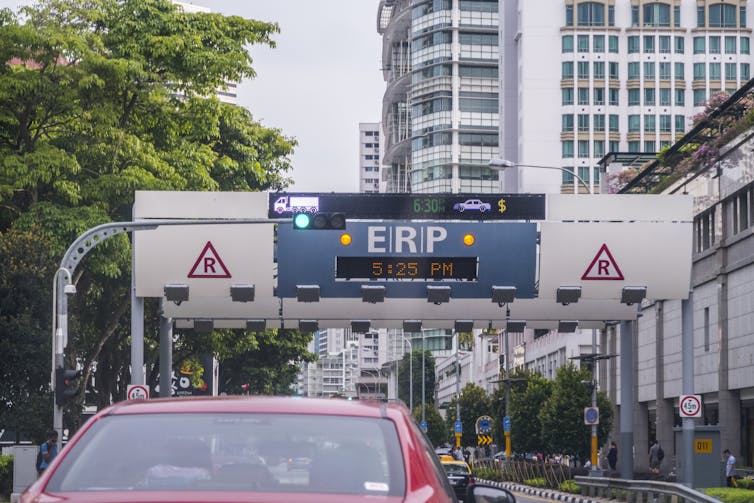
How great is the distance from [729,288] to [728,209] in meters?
2.65

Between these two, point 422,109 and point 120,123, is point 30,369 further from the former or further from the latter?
point 422,109

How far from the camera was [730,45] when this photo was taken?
115375 mm

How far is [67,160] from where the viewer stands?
35.2 metres

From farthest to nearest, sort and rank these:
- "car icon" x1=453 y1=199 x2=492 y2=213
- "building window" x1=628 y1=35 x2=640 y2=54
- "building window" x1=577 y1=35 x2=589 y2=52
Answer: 1. "building window" x1=577 y1=35 x2=589 y2=52
2. "building window" x1=628 y1=35 x2=640 y2=54
3. "car icon" x1=453 y1=199 x2=492 y2=213

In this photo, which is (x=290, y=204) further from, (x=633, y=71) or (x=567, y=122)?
(x=633, y=71)

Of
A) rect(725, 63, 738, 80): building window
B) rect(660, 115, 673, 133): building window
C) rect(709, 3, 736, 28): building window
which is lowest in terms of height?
rect(660, 115, 673, 133): building window

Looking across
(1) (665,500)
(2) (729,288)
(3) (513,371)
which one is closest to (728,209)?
(2) (729,288)

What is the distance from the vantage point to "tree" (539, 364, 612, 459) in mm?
58031

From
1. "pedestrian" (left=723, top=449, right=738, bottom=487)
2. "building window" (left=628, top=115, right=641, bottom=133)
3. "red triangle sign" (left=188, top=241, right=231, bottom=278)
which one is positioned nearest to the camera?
"red triangle sign" (left=188, top=241, right=231, bottom=278)

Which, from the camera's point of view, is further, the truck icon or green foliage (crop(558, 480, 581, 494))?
green foliage (crop(558, 480, 581, 494))

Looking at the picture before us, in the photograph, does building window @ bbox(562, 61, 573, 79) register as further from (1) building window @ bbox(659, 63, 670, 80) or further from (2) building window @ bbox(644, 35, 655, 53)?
(1) building window @ bbox(659, 63, 670, 80)

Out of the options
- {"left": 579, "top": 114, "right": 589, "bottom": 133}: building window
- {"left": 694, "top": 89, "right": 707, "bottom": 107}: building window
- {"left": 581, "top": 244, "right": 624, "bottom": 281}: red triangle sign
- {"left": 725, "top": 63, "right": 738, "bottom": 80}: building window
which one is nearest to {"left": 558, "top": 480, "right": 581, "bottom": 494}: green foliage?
{"left": 581, "top": 244, "right": 624, "bottom": 281}: red triangle sign

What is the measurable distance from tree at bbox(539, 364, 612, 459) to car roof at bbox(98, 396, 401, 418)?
52643 mm

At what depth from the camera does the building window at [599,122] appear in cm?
11738
